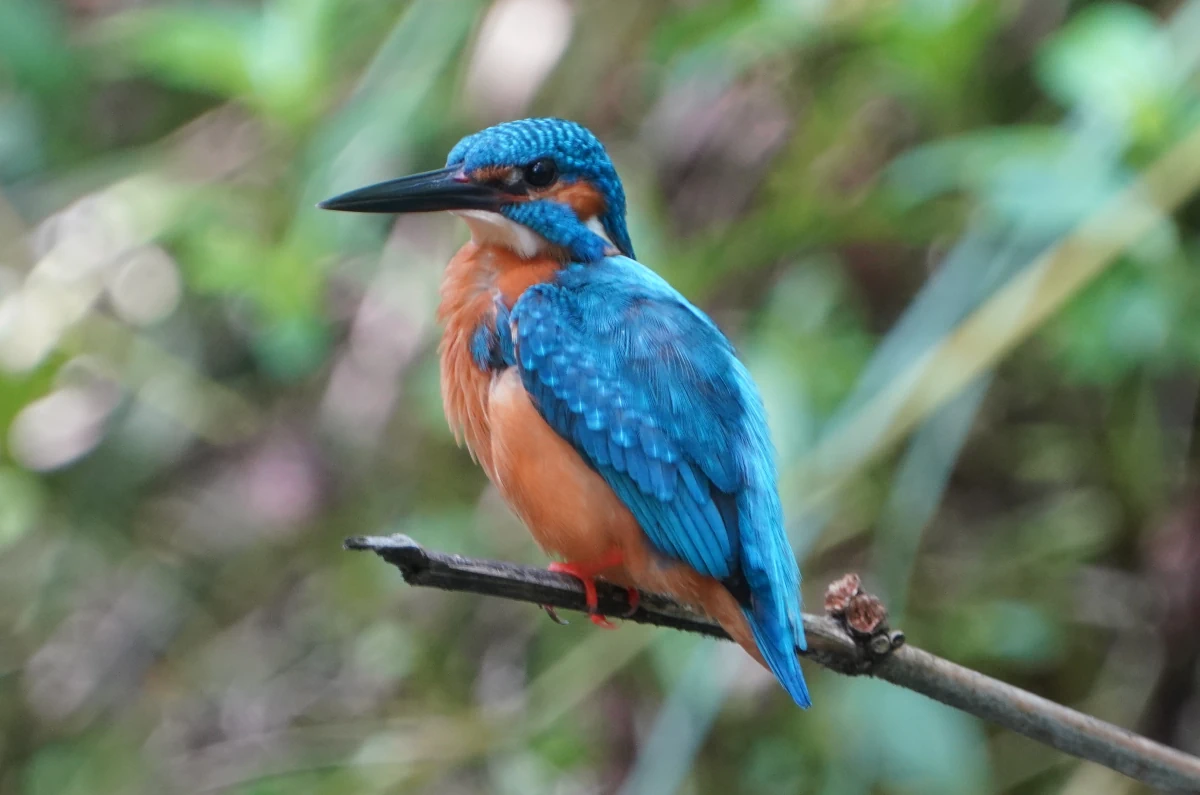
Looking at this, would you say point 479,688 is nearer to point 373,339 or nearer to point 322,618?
point 322,618

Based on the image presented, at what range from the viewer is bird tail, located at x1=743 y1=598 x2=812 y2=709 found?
163 centimetres

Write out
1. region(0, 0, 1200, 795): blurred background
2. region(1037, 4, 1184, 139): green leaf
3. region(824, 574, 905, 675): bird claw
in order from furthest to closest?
region(0, 0, 1200, 795): blurred background, region(1037, 4, 1184, 139): green leaf, region(824, 574, 905, 675): bird claw

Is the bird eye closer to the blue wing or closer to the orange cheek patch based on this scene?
the orange cheek patch

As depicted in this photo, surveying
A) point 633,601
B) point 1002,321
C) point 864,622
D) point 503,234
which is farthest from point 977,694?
point 1002,321

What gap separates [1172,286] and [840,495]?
0.78 metres

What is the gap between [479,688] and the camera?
3.51 m

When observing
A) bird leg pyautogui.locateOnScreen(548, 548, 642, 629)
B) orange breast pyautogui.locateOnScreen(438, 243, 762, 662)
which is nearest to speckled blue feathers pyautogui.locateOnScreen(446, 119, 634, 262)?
orange breast pyautogui.locateOnScreen(438, 243, 762, 662)

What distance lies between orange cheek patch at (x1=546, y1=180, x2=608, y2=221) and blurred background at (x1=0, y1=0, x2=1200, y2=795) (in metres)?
0.59

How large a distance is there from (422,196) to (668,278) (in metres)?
0.98

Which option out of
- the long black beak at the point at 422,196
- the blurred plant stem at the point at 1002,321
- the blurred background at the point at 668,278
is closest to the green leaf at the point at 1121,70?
the blurred background at the point at 668,278

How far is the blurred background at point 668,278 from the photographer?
263 centimetres

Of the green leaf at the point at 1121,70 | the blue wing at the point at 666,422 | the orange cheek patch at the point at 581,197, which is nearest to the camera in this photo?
the blue wing at the point at 666,422

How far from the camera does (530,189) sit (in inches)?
83.0

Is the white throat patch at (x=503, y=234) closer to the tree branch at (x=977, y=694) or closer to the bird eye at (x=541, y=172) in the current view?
the bird eye at (x=541, y=172)
